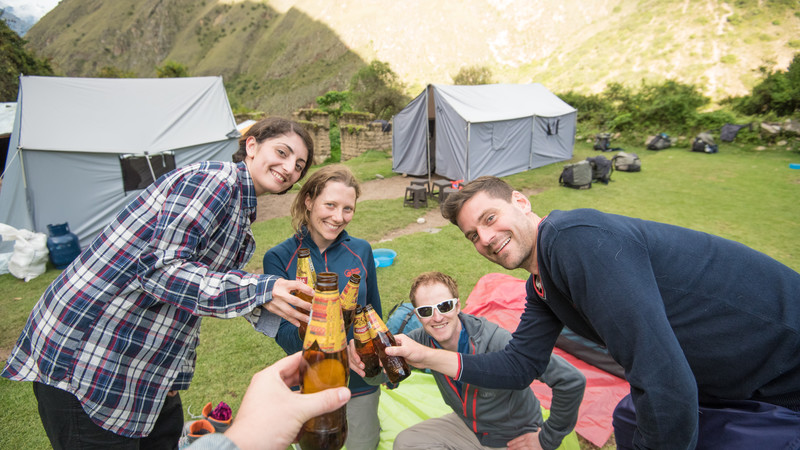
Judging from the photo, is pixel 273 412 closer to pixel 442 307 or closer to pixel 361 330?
pixel 361 330

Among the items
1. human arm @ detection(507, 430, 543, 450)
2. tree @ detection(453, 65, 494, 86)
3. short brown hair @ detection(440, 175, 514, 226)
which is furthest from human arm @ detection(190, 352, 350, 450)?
tree @ detection(453, 65, 494, 86)

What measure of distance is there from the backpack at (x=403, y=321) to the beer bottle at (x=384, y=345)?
1528 mm

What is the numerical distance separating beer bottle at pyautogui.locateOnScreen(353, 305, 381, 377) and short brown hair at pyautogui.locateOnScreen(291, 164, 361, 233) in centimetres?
86

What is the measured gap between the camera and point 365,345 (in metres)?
2.06

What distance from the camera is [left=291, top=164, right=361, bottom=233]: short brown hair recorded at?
2.47 m

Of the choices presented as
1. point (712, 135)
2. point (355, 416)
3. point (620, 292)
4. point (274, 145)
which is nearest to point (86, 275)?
A: point (274, 145)

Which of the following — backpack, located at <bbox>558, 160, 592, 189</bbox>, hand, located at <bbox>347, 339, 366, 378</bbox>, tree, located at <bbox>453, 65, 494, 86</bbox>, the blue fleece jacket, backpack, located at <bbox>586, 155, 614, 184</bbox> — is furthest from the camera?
tree, located at <bbox>453, 65, 494, 86</bbox>

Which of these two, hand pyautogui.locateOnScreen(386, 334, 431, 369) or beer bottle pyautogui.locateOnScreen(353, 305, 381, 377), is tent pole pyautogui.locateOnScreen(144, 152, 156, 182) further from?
hand pyautogui.locateOnScreen(386, 334, 431, 369)

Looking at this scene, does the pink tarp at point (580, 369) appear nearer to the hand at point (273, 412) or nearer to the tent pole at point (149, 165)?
the hand at point (273, 412)

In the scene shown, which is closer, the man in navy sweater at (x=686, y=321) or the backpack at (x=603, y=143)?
the man in navy sweater at (x=686, y=321)

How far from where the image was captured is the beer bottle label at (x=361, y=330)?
190 centimetres

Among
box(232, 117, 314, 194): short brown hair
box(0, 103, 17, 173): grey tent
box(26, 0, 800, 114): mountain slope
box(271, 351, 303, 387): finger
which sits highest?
box(26, 0, 800, 114): mountain slope

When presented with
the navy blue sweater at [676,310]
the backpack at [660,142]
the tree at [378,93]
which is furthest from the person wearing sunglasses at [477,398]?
the tree at [378,93]

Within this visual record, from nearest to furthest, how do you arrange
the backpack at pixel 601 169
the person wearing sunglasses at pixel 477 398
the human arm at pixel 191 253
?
the human arm at pixel 191 253
the person wearing sunglasses at pixel 477 398
the backpack at pixel 601 169
